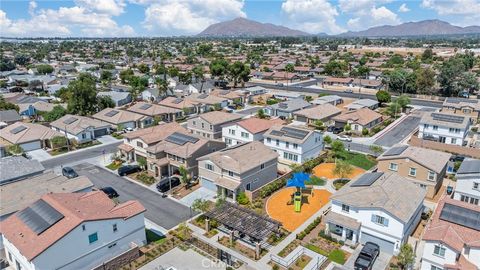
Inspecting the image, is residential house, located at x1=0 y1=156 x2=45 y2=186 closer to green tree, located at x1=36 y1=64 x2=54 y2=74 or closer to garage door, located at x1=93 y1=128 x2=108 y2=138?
garage door, located at x1=93 y1=128 x2=108 y2=138

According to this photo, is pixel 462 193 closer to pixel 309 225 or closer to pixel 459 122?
pixel 309 225

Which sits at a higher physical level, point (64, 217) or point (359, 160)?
point (64, 217)

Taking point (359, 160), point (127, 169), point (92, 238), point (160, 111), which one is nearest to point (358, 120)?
point (359, 160)

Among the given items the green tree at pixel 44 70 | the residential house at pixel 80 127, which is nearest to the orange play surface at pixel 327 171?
the residential house at pixel 80 127

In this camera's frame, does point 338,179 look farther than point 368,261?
Yes

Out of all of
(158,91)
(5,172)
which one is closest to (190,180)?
(5,172)

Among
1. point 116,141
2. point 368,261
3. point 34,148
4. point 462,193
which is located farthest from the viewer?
point 116,141

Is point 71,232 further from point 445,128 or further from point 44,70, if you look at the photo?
point 44,70
